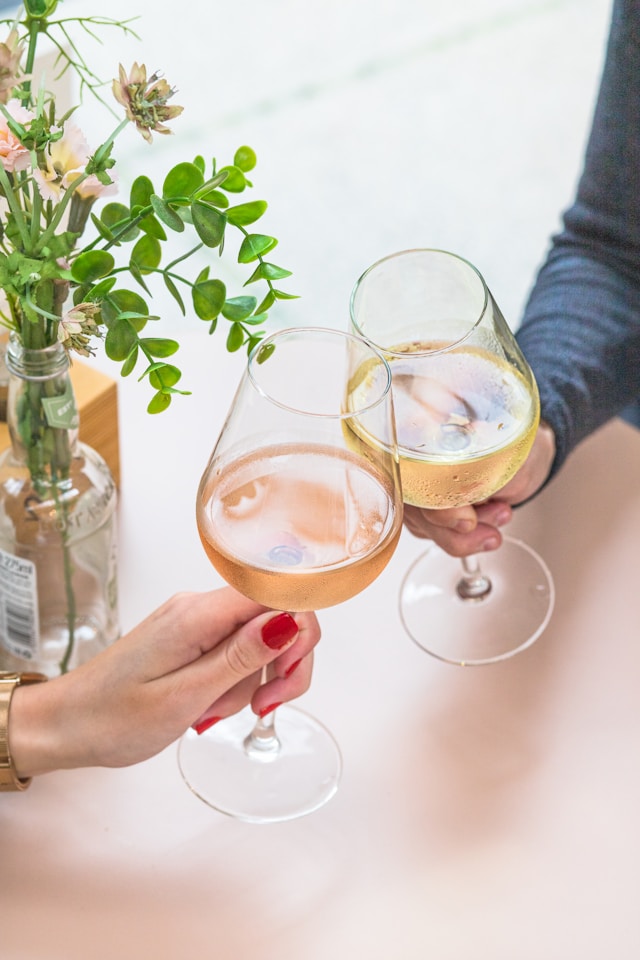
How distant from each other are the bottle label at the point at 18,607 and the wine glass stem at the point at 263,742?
0.19 m

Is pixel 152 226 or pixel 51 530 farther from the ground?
pixel 152 226

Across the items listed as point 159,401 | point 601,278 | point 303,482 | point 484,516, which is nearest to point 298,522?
point 303,482

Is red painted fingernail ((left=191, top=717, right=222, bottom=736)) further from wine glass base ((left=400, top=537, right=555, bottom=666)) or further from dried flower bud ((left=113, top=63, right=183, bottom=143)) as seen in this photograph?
dried flower bud ((left=113, top=63, right=183, bottom=143))

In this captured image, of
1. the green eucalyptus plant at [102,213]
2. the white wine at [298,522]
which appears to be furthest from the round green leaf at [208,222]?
the white wine at [298,522]

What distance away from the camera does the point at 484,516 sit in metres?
1.12

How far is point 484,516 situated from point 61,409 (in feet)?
1.41

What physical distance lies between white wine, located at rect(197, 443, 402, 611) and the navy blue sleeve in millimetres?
487

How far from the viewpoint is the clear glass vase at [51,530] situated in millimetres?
861

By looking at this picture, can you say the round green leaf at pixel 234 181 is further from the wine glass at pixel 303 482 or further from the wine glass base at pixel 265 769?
the wine glass base at pixel 265 769

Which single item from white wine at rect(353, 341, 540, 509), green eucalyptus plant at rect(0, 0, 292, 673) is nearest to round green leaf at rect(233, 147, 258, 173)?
green eucalyptus plant at rect(0, 0, 292, 673)

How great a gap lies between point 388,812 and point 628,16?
849 mm

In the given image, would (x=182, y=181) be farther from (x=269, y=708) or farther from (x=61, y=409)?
(x=269, y=708)

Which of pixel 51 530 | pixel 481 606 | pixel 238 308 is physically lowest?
pixel 481 606

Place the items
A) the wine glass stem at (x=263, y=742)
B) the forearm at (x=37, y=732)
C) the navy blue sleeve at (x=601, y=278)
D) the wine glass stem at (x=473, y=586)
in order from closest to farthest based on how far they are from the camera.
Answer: the forearm at (x=37, y=732) < the wine glass stem at (x=263, y=742) < the wine glass stem at (x=473, y=586) < the navy blue sleeve at (x=601, y=278)
